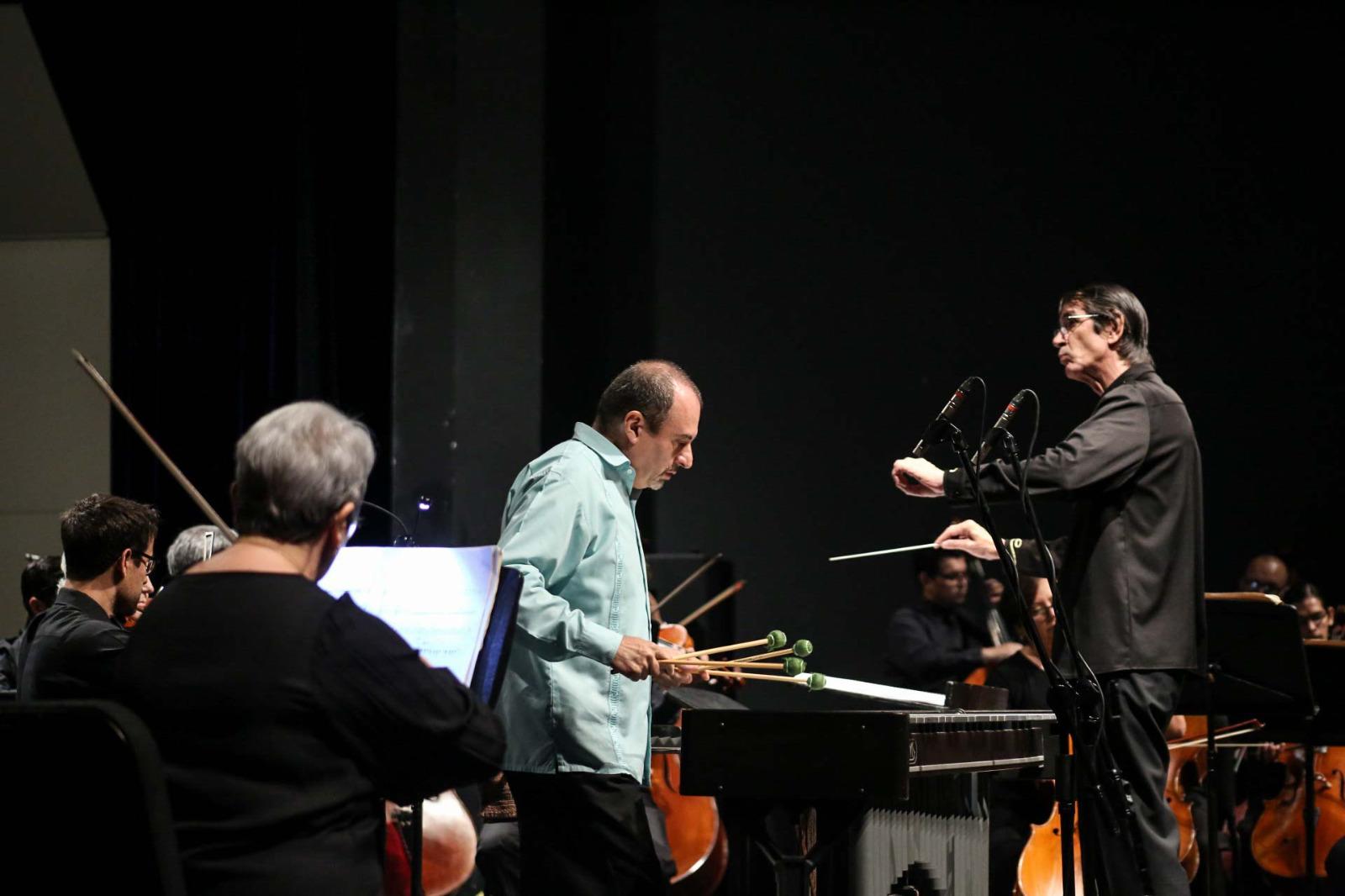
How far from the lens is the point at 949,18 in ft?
22.9

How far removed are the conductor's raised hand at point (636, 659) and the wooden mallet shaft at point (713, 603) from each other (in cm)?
317

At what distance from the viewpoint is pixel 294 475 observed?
1874 mm

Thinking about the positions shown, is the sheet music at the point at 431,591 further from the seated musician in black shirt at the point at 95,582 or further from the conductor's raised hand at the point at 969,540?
the conductor's raised hand at the point at 969,540

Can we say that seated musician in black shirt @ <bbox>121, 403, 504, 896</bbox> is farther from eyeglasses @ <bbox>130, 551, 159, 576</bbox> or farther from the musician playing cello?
the musician playing cello

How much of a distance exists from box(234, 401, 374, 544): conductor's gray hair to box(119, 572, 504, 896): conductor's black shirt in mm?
94

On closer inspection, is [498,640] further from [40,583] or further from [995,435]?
[40,583]

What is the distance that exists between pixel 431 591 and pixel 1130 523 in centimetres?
177

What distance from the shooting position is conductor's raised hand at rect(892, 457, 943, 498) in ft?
11.0

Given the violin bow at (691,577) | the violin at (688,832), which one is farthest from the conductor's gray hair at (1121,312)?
the violin bow at (691,577)

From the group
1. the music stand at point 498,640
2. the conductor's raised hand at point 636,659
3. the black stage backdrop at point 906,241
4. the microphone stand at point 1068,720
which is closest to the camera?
the music stand at point 498,640

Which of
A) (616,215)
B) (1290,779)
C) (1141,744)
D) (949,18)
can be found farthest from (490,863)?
(949,18)

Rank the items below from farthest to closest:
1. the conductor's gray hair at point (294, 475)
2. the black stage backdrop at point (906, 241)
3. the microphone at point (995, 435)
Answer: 1. the black stage backdrop at point (906, 241)
2. the microphone at point (995, 435)
3. the conductor's gray hair at point (294, 475)

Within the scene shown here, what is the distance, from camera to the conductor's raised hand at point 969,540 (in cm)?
349

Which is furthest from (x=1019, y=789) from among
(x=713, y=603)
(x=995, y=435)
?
(x=995, y=435)
